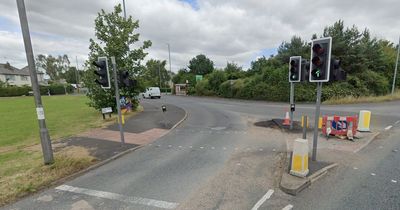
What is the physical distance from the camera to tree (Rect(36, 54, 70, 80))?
83.2 meters

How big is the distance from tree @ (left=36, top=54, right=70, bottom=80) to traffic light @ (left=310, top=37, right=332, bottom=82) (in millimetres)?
101751

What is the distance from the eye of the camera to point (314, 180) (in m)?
4.66

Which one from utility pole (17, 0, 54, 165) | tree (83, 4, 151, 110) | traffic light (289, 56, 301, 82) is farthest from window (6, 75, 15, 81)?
traffic light (289, 56, 301, 82)

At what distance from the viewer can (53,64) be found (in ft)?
280

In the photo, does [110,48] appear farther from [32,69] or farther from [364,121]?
[364,121]

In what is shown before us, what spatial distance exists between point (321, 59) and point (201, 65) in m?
59.3

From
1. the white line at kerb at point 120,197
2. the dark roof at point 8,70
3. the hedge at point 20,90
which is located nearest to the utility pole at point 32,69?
the white line at kerb at point 120,197

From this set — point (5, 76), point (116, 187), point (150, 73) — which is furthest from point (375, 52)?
point (5, 76)

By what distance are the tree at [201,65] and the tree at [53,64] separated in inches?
2335

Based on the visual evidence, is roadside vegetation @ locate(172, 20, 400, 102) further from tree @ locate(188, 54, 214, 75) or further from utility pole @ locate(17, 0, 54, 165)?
tree @ locate(188, 54, 214, 75)

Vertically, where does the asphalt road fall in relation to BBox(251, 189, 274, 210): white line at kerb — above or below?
below

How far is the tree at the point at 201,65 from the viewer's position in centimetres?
6319

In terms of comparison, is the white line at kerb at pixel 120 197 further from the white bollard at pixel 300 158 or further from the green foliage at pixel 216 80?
the green foliage at pixel 216 80

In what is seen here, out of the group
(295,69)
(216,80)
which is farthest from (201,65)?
(295,69)
